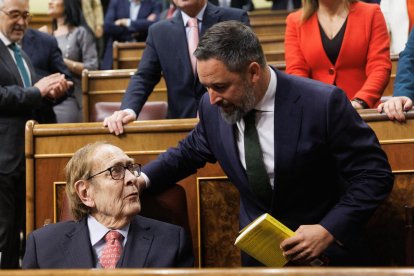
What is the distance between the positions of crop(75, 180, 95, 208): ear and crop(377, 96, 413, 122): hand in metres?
0.70

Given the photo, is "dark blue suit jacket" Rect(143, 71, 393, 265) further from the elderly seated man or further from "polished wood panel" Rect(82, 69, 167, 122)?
"polished wood panel" Rect(82, 69, 167, 122)

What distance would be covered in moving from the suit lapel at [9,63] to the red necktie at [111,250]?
2.81ft

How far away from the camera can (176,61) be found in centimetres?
209

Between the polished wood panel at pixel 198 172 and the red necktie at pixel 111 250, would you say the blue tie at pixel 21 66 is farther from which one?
the red necktie at pixel 111 250

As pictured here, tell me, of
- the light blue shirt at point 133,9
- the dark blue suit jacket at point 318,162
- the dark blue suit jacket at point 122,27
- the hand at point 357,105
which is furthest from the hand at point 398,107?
the light blue shirt at point 133,9

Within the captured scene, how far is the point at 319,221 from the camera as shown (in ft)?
4.84

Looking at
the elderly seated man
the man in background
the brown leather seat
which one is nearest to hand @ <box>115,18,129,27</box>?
the brown leather seat

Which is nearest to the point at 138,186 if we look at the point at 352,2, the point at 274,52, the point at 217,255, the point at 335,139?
the point at 217,255

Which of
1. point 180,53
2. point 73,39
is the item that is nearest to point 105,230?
point 180,53

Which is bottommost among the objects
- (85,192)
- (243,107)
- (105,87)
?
(105,87)

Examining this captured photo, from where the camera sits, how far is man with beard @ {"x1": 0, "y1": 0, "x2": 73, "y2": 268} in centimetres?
204

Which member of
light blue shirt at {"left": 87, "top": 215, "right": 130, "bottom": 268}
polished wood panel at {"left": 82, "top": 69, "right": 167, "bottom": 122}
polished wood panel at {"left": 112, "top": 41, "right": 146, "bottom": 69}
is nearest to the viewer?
light blue shirt at {"left": 87, "top": 215, "right": 130, "bottom": 268}

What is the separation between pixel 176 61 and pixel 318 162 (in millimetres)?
771

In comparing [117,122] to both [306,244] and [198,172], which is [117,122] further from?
[306,244]
